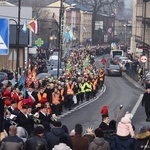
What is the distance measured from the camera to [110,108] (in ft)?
114

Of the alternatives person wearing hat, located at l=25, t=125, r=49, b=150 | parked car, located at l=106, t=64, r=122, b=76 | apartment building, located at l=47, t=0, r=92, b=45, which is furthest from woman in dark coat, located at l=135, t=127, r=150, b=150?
apartment building, located at l=47, t=0, r=92, b=45

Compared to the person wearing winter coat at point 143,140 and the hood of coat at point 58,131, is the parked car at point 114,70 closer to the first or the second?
the hood of coat at point 58,131

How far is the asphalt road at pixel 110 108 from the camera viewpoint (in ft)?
91.1

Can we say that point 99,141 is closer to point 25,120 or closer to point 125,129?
point 125,129

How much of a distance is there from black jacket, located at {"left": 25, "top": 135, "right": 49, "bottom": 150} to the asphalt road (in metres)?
11.1

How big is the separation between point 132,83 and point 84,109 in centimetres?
2613

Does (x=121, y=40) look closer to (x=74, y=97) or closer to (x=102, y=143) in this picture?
(x=74, y=97)

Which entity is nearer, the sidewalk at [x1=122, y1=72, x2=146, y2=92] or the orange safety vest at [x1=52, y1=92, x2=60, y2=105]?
the orange safety vest at [x1=52, y1=92, x2=60, y2=105]

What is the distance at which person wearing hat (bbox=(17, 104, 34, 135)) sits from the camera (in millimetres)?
17297

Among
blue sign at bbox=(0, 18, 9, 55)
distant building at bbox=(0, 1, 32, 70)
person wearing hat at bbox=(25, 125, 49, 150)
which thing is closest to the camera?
person wearing hat at bbox=(25, 125, 49, 150)

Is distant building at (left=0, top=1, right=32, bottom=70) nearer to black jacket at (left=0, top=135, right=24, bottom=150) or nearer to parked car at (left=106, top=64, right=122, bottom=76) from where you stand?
parked car at (left=106, top=64, right=122, bottom=76)

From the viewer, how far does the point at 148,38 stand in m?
84.3

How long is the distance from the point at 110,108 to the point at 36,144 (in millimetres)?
20953

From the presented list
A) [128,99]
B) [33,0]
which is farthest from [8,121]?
[33,0]
